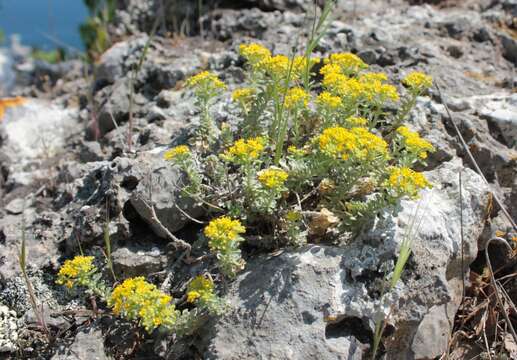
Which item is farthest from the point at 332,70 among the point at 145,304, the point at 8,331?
the point at 8,331

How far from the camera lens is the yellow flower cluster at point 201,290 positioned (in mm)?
2482

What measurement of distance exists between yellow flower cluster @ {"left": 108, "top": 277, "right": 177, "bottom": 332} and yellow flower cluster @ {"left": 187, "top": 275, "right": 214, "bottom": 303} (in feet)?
0.37

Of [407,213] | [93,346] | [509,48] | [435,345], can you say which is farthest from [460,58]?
[93,346]

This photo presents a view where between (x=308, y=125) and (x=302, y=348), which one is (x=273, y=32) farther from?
(x=302, y=348)

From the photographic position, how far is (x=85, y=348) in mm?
2762

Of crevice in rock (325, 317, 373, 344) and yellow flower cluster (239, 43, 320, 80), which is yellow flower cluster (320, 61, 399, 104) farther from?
crevice in rock (325, 317, 373, 344)

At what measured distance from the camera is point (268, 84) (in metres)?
3.23

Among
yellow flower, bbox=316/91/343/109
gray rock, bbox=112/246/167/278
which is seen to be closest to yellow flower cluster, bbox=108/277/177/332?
gray rock, bbox=112/246/167/278

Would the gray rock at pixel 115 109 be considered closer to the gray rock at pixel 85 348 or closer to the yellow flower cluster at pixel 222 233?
the gray rock at pixel 85 348

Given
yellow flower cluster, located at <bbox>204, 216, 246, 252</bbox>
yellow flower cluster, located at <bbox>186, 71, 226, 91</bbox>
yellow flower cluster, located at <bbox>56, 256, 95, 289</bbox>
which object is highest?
yellow flower cluster, located at <bbox>186, 71, 226, 91</bbox>

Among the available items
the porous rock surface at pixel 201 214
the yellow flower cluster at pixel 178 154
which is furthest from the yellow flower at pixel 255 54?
the yellow flower cluster at pixel 178 154

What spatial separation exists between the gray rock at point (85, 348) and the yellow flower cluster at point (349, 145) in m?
1.54

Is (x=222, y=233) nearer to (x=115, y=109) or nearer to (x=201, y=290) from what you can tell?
(x=201, y=290)

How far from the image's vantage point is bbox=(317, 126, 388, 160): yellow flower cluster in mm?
2637
